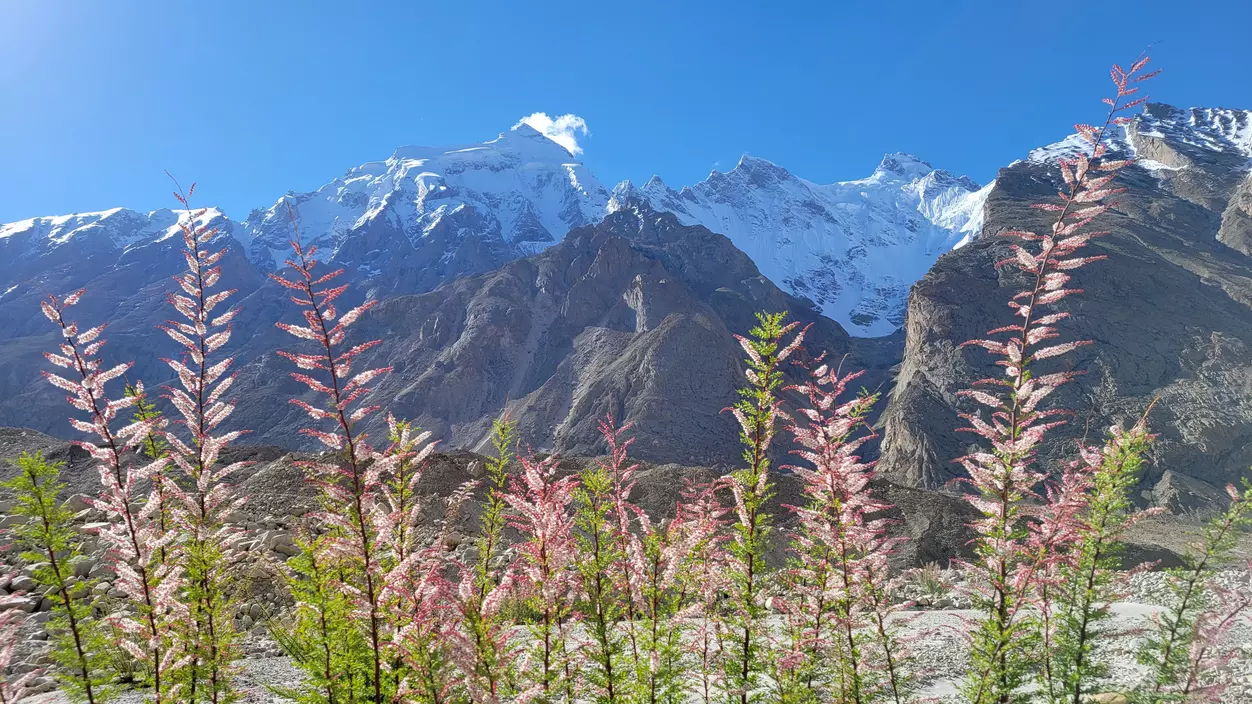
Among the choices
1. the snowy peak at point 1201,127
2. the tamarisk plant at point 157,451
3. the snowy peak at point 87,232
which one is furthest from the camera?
the snowy peak at point 87,232

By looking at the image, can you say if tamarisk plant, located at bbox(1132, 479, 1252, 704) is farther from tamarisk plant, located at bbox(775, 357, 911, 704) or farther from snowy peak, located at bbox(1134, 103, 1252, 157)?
snowy peak, located at bbox(1134, 103, 1252, 157)

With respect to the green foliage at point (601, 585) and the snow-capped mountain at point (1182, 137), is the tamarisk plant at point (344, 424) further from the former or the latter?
the snow-capped mountain at point (1182, 137)

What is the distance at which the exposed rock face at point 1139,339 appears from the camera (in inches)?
1847

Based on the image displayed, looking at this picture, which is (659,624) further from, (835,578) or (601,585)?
(835,578)

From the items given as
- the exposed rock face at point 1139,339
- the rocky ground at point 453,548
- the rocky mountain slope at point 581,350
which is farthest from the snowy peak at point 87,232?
the exposed rock face at point 1139,339

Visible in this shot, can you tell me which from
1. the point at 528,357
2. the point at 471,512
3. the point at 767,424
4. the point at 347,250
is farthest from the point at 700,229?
the point at 767,424

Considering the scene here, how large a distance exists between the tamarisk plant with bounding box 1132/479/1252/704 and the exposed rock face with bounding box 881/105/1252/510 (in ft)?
114

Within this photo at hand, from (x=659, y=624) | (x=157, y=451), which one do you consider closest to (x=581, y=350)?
(x=659, y=624)

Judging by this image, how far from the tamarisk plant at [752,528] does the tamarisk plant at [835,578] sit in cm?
25

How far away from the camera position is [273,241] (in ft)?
627

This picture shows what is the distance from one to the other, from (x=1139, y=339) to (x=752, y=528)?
229ft

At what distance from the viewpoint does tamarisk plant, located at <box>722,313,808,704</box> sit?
4.53 m

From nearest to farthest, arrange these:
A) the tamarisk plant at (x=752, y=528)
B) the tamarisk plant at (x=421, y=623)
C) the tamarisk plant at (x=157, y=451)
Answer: the tamarisk plant at (x=421, y=623) < the tamarisk plant at (x=157, y=451) < the tamarisk plant at (x=752, y=528)

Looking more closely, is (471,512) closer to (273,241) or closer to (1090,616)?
(1090,616)
